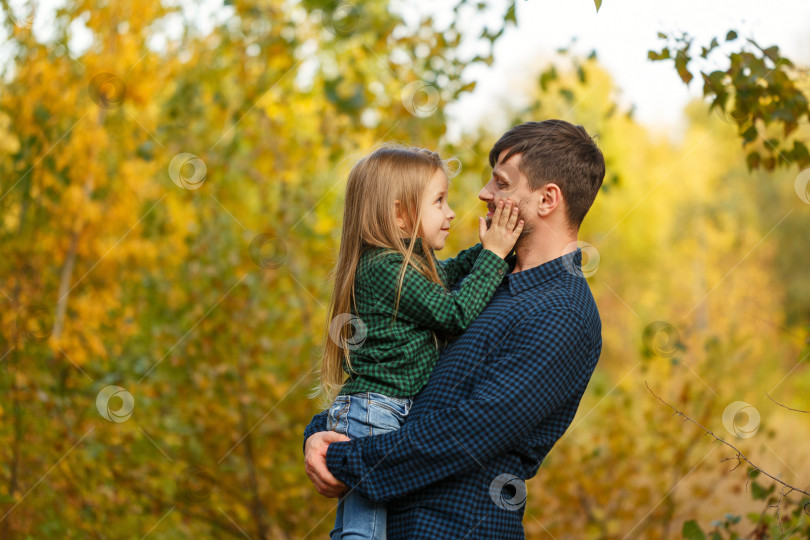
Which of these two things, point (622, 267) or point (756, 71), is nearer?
point (756, 71)

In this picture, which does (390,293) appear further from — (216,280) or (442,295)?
(216,280)

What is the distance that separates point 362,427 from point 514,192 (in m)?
0.77

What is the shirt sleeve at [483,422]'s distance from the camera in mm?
1687

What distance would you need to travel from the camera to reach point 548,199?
6.89 feet

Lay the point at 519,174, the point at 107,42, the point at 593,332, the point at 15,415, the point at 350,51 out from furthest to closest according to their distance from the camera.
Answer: the point at 107,42 → the point at 350,51 → the point at 15,415 → the point at 519,174 → the point at 593,332

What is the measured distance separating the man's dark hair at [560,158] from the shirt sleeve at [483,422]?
1.52 ft

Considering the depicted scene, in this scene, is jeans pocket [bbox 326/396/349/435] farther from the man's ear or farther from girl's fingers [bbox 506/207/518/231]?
the man's ear

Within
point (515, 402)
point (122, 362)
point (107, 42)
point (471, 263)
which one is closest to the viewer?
point (515, 402)

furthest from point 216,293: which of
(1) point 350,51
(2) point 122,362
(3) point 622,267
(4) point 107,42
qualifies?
(3) point 622,267

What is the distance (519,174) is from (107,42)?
4267 millimetres

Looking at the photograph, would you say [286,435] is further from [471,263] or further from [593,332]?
[593,332]

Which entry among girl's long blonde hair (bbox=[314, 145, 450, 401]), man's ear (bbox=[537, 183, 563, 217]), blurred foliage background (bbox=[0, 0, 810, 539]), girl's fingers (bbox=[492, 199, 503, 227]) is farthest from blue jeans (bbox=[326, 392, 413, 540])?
blurred foliage background (bbox=[0, 0, 810, 539])

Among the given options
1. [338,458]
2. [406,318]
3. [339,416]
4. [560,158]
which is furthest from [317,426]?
[560,158]

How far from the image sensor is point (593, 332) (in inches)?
73.4
